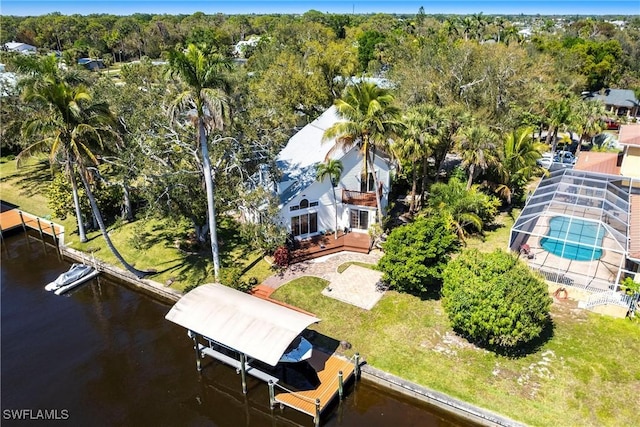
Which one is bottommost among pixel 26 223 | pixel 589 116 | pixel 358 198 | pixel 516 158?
pixel 26 223

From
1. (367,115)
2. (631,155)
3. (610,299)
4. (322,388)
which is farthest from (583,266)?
(322,388)

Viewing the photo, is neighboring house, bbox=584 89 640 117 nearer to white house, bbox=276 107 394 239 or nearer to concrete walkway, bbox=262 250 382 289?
white house, bbox=276 107 394 239

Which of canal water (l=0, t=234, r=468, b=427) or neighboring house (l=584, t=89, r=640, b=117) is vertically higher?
neighboring house (l=584, t=89, r=640, b=117)

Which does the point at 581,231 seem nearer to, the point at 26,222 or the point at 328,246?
the point at 328,246

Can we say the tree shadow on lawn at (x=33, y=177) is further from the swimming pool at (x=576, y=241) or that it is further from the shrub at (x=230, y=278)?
the swimming pool at (x=576, y=241)

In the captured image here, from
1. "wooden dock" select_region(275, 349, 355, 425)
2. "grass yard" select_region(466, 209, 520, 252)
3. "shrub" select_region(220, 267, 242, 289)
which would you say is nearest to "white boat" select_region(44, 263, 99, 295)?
"shrub" select_region(220, 267, 242, 289)

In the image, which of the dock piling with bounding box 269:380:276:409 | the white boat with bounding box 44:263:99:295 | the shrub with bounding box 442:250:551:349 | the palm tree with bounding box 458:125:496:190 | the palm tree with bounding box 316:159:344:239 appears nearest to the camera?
the dock piling with bounding box 269:380:276:409

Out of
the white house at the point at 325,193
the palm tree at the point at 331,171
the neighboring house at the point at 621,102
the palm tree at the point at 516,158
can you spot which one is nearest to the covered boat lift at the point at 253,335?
the white house at the point at 325,193
